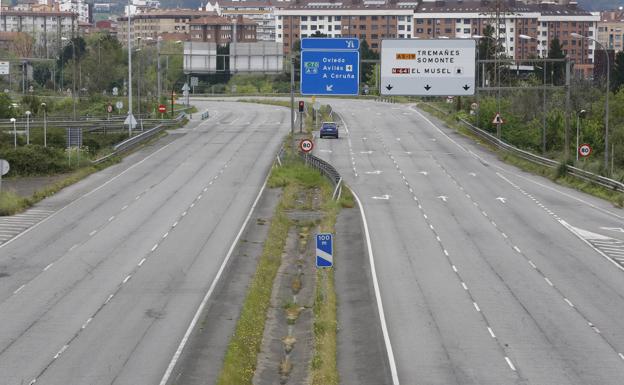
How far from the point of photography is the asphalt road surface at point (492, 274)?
26.2 meters

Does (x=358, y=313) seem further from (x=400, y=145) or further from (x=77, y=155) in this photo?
(x=400, y=145)

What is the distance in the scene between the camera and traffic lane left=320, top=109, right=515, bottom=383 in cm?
2547

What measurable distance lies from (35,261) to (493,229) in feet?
58.8

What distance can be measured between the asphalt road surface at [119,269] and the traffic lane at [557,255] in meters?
10.6

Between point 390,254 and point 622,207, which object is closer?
point 390,254

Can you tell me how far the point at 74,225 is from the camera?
47344mm

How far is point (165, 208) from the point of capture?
52.1 m

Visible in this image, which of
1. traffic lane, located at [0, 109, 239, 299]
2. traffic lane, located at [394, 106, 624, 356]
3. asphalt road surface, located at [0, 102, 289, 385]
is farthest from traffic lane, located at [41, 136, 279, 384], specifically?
traffic lane, located at [394, 106, 624, 356]

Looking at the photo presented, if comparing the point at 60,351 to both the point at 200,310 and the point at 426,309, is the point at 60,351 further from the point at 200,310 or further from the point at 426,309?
the point at 426,309

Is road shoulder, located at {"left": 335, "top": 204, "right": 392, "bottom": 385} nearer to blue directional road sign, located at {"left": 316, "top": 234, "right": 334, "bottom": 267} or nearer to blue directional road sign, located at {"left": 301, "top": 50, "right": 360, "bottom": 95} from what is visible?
blue directional road sign, located at {"left": 316, "top": 234, "right": 334, "bottom": 267}

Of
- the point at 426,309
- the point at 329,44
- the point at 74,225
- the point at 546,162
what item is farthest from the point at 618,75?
the point at 426,309

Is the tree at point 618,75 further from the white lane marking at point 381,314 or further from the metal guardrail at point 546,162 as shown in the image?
the white lane marking at point 381,314

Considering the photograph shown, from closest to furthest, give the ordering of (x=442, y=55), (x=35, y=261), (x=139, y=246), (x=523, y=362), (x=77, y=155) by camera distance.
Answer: (x=523, y=362), (x=35, y=261), (x=139, y=246), (x=442, y=55), (x=77, y=155)

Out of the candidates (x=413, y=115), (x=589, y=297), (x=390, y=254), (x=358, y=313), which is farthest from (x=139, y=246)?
(x=413, y=115)
